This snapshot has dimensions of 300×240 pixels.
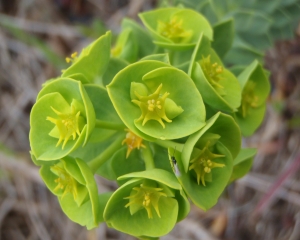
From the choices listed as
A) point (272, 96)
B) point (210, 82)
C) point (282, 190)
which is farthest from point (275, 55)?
point (210, 82)

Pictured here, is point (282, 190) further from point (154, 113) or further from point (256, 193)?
point (154, 113)

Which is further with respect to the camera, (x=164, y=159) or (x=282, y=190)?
(x=282, y=190)

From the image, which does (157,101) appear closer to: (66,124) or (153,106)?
(153,106)

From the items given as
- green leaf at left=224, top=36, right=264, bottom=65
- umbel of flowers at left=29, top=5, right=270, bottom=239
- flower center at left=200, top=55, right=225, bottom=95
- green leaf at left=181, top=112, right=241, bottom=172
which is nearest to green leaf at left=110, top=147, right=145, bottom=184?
umbel of flowers at left=29, top=5, right=270, bottom=239

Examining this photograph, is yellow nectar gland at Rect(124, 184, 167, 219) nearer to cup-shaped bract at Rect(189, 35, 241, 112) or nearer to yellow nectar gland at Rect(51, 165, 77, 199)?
yellow nectar gland at Rect(51, 165, 77, 199)

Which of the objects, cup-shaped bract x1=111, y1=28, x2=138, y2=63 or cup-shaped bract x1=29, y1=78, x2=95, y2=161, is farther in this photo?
cup-shaped bract x1=111, y1=28, x2=138, y2=63
